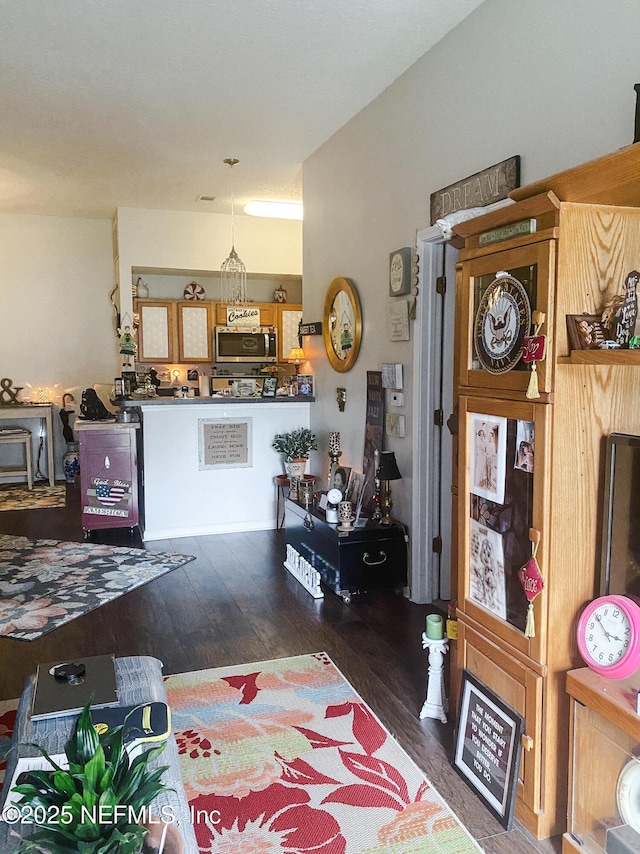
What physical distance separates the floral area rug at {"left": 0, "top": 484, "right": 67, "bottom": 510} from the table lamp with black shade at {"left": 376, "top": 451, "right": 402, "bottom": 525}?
3992mm

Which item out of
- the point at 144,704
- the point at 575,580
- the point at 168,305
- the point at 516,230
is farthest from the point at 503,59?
the point at 168,305

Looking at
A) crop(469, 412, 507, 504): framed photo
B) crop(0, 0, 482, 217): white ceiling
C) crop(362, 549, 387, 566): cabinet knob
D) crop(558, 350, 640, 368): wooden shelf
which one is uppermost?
crop(0, 0, 482, 217): white ceiling

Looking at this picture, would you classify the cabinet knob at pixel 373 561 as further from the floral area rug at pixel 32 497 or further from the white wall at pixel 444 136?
the floral area rug at pixel 32 497

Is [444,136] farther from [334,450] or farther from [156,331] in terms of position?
[156,331]

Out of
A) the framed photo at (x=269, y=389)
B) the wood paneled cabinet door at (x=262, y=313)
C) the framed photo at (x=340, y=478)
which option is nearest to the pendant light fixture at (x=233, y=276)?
the wood paneled cabinet door at (x=262, y=313)

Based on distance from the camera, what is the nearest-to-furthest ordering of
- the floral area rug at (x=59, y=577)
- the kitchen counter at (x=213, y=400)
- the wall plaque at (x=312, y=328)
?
1. the floral area rug at (x=59, y=577)
2. the kitchen counter at (x=213, y=400)
3. the wall plaque at (x=312, y=328)

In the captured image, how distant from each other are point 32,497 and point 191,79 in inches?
188

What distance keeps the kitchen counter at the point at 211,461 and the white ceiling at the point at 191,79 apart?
1.97 metres

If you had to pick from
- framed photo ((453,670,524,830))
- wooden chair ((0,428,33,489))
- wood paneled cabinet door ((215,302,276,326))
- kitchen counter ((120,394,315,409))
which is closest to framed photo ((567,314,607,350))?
framed photo ((453,670,524,830))

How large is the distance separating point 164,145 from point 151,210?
1.96 meters

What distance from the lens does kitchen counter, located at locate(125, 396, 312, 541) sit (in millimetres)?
5328

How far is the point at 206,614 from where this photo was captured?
375 centimetres

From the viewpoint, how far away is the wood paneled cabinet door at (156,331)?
24.5 ft

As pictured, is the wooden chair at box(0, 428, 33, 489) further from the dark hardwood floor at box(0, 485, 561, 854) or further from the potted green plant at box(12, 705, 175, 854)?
the potted green plant at box(12, 705, 175, 854)
